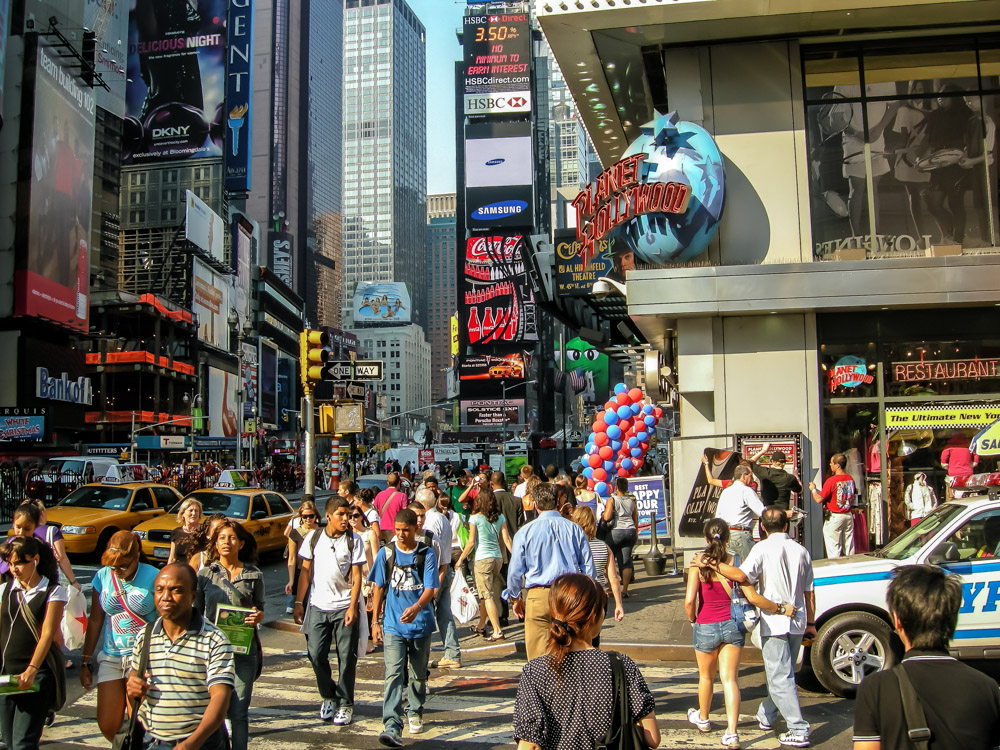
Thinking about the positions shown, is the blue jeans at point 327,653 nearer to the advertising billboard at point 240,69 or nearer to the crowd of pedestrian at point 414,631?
the crowd of pedestrian at point 414,631

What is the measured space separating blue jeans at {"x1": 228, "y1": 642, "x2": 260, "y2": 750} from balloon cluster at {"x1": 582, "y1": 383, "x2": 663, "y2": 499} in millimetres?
13514

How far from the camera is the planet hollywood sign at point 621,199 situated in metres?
14.4

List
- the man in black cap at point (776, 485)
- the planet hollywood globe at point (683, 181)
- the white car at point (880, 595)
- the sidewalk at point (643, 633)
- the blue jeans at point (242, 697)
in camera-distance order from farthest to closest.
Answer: the planet hollywood globe at point (683, 181) < the man in black cap at point (776, 485) < the sidewalk at point (643, 633) < the white car at point (880, 595) < the blue jeans at point (242, 697)

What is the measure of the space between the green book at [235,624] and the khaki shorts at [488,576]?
5424mm

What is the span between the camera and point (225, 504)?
733 inches


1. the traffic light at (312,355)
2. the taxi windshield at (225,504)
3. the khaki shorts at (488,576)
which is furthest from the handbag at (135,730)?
the taxi windshield at (225,504)

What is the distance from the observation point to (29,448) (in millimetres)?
48688

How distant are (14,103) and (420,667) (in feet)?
178

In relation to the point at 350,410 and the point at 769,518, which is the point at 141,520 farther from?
the point at 769,518

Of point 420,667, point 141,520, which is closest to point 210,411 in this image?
point 141,520

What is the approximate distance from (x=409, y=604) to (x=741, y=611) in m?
2.56

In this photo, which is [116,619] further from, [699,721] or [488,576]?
[488,576]

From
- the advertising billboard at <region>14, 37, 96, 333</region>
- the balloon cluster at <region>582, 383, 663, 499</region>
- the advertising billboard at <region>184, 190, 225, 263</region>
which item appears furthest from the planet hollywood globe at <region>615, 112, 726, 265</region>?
the advertising billboard at <region>184, 190, 225, 263</region>

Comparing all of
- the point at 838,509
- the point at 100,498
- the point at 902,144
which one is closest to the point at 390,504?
the point at 838,509
